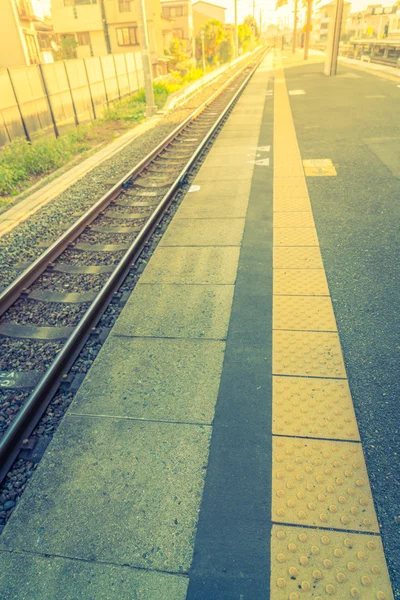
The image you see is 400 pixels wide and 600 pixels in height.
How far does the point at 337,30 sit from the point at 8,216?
25.2 m

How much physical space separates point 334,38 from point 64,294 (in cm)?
2719

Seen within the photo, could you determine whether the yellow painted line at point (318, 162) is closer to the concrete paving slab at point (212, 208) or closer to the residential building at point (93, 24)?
the concrete paving slab at point (212, 208)

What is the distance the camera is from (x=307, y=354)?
3.87 meters

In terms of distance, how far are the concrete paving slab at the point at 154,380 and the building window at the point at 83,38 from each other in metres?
56.0

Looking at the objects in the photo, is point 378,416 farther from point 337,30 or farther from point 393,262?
point 337,30

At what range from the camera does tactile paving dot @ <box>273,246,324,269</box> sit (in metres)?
5.40

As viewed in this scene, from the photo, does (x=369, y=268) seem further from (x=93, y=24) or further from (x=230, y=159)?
(x=93, y=24)

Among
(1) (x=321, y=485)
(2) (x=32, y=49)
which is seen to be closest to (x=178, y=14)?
(2) (x=32, y=49)

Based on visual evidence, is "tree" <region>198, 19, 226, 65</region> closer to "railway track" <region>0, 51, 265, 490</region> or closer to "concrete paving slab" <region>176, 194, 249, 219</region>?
"railway track" <region>0, 51, 265, 490</region>

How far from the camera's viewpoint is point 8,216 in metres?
8.13

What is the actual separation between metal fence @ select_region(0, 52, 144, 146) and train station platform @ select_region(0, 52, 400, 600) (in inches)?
410

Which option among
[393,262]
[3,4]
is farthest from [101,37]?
[393,262]

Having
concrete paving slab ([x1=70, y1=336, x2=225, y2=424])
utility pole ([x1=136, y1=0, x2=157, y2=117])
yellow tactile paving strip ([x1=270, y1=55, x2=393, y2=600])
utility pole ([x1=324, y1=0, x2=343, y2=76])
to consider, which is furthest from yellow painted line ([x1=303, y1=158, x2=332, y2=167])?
utility pole ([x1=324, y1=0, x2=343, y2=76])

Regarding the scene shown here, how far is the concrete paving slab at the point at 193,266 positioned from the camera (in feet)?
17.5
